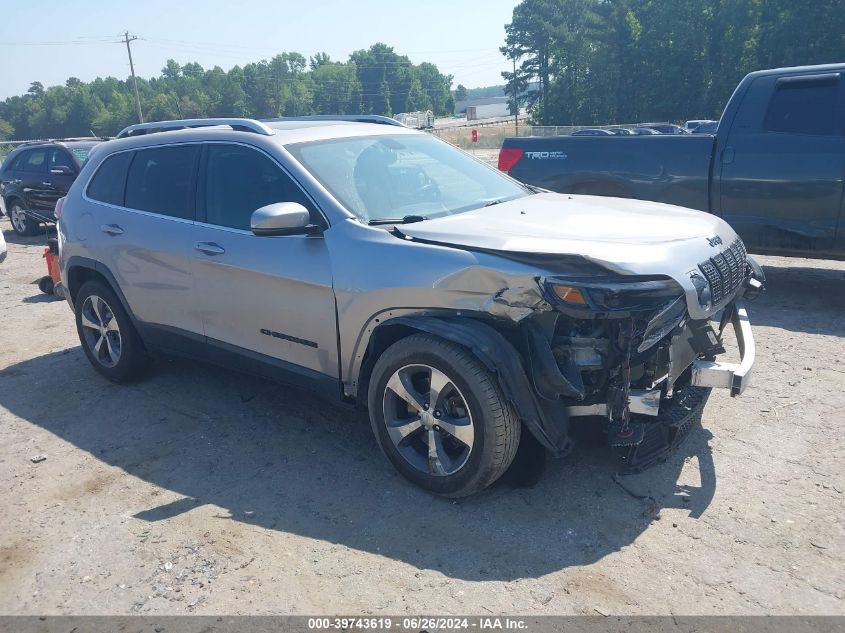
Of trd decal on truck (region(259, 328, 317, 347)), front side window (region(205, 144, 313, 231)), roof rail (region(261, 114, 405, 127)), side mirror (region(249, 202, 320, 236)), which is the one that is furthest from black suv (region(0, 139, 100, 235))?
side mirror (region(249, 202, 320, 236))

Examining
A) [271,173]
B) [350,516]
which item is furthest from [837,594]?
[271,173]

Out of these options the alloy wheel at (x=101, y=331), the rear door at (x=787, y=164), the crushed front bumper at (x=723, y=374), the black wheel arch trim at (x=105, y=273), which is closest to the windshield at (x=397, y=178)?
the crushed front bumper at (x=723, y=374)

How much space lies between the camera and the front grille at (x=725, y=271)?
140 inches

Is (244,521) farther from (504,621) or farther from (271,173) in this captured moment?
(271,173)

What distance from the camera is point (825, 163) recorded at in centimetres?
645

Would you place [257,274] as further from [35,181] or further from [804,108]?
[35,181]

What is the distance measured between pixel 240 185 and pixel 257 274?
2.09 feet

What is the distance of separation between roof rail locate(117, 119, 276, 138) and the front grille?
8.73 ft

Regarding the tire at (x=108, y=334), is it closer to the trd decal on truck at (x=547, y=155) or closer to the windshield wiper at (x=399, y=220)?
the windshield wiper at (x=399, y=220)

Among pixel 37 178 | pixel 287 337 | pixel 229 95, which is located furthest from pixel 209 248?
pixel 229 95

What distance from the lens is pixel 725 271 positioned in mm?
3732

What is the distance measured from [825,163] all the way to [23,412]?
23.1 feet

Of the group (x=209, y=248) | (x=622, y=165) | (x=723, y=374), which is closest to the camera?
(x=723, y=374)

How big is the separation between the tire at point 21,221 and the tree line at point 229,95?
2083 inches
